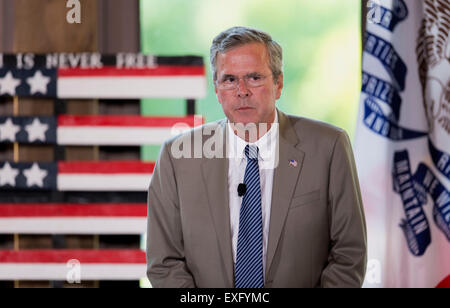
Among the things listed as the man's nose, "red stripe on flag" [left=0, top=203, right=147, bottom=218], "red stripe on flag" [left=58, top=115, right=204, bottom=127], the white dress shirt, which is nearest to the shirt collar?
the white dress shirt

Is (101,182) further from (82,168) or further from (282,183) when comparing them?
(282,183)

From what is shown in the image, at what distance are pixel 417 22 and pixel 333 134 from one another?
1022 millimetres

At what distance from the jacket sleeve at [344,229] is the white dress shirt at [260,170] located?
18 centimetres

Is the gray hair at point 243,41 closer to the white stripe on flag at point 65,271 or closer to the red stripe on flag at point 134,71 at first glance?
the red stripe on flag at point 134,71

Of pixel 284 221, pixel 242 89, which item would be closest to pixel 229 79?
pixel 242 89

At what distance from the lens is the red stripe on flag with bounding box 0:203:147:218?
2441mm

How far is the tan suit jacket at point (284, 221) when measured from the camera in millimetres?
1609

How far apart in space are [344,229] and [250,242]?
0.27 metres

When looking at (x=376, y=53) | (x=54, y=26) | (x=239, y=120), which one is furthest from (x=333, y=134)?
(x=54, y=26)

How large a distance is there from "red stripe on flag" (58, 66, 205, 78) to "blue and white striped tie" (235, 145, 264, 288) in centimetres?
96

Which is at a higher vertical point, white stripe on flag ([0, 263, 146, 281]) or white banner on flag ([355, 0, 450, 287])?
white banner on flag ([355, 0, 450, 287])

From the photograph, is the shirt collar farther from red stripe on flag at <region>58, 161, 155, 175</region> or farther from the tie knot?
red stripe on flag at <region>58, 161, 155, 175</region>
